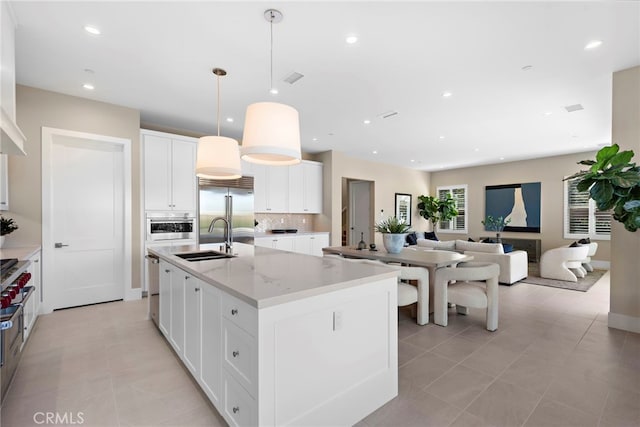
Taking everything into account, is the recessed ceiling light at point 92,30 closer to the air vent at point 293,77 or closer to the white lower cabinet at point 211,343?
the air vent at point 293,77

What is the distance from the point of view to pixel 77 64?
3.00 m

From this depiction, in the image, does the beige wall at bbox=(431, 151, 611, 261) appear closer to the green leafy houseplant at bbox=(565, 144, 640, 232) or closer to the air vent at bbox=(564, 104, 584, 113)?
the air vent at bbox=(564, 104, 584, 113)

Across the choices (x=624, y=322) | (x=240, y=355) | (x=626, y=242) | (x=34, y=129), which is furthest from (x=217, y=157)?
(x=624, y=322)

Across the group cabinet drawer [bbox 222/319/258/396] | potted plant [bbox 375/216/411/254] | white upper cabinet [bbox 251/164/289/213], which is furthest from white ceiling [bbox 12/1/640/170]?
cabinet drawer [bbox 222/319/258/396]

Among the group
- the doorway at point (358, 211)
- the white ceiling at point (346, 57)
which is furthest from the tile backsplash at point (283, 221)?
the white ceiling at point (346, 57)

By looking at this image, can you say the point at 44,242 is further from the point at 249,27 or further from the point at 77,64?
the point at 249,27

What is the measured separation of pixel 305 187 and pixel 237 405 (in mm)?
Result: 5419

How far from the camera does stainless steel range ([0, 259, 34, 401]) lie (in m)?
1.73

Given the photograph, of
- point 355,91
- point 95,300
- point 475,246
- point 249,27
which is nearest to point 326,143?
point 355,91

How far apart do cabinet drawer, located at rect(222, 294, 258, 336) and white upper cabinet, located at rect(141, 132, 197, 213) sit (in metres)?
3.47

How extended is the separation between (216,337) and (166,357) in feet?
3.98

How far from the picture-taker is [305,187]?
6.73 meters

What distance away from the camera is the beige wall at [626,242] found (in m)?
3.07

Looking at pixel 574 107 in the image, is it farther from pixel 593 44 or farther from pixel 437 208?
pixel 437 208
